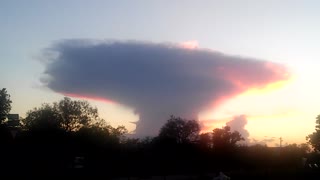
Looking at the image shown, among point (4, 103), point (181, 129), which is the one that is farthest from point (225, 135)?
point (4, 103)

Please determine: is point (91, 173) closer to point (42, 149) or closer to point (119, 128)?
point (42, 149)

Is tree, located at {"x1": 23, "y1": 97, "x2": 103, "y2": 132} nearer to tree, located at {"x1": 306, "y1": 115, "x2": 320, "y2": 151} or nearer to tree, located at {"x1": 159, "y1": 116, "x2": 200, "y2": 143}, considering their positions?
tree, located at {"x1": 159, "y1": 116, "x2": 200, "y2": 143}

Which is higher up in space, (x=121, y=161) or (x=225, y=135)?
(x=225, y=135)

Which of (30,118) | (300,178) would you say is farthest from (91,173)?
(30,118)

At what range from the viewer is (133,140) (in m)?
87.8

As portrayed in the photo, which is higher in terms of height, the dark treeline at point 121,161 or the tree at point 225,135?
the tree at point 225,135

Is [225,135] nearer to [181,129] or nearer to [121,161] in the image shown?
[181,129]

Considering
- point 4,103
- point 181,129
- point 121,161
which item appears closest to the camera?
point 121,161

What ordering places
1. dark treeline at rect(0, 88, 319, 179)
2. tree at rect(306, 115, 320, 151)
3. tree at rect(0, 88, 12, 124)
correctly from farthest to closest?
1. tree at rect(306, 115, 320, 151)
2. tree at rect(0, 88, 12, 124)
3. dark treeline at rect(0, 88, 319, 179)

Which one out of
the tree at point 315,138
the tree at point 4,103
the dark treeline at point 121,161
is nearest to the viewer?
the dark treeline at point 121,161

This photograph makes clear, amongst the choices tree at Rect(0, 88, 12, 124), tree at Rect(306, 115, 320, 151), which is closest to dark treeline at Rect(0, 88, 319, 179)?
tree at Rect(0, 88, 12, 124)

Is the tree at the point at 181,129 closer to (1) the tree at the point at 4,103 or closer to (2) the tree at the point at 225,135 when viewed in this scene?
(2) the tree at the point at 225,135

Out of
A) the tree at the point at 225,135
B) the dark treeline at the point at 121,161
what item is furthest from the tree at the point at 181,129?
the dark treeline at the point at 121,161

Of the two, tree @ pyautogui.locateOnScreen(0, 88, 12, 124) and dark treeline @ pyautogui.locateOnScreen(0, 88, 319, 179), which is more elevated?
tree @ pyautogui.locateOnScreen(0, 88, 12, 124)
